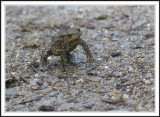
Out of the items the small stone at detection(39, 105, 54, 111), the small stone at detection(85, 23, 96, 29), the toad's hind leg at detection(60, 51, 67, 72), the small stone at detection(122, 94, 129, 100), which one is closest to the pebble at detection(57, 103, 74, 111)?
the small stone at detection(39, 105, 54, 111)

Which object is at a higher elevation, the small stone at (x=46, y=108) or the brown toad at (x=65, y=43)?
the brown toad at (x=65, y=43)

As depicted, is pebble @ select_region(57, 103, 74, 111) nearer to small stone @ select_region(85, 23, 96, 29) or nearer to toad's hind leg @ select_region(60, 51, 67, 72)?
toad's hind leg @ select_region(60, 51, 67, 72)

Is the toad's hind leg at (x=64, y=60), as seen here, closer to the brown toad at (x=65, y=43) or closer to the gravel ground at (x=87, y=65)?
the brown toad at (x=65, y=43)

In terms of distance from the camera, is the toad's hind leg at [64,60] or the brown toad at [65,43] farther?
the toad's hind leg at [64,60]

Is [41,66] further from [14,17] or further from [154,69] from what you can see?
[14,17]

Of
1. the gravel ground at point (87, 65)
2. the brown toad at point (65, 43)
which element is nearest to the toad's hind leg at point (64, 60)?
the brown toad at point (65, 43)

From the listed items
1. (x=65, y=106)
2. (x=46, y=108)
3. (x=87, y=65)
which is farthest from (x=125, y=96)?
(x=87, y=65)

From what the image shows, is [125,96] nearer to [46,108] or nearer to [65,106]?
[65,106]

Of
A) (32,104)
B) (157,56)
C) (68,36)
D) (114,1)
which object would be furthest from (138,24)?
(32,104)
